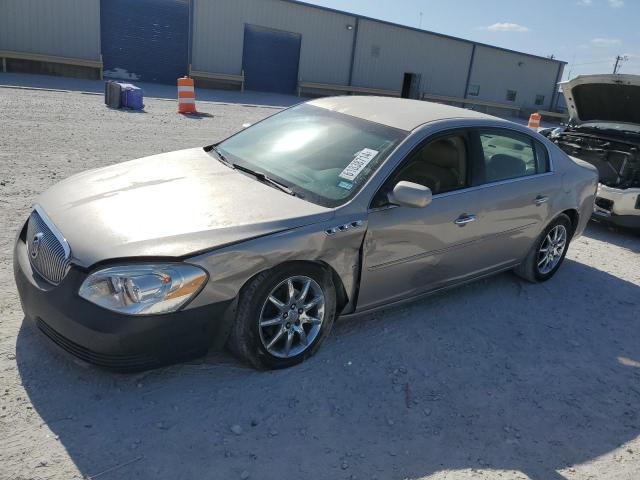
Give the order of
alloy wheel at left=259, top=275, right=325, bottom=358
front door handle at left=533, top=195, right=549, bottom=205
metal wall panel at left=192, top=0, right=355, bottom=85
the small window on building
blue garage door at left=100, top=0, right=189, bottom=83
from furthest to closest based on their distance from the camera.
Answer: the small window on building → metal wall panel at left=192, top=0, right=355, bottom=85 → blue garage door at left=100, top=0, right=189, bottom=83 → front door handle at left=533, top=195, right=549, bottom=205 → alloy wheel at left=259, top=275, right=325, bottom=358

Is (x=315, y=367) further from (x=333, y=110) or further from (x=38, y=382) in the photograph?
(x=333, y=110)

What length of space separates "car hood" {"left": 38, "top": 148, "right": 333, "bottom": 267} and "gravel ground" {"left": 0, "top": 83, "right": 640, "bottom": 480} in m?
0.68

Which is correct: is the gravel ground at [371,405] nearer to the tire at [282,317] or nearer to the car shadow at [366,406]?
the car shadow at [366,406]

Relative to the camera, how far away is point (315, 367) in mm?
3369

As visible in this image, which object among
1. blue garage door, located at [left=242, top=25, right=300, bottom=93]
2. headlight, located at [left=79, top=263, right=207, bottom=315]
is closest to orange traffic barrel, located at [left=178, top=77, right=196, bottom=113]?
blue garage door, located at [left=242, top=25, right=300, bottom=93]

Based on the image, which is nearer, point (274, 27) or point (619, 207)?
point (619, 207)

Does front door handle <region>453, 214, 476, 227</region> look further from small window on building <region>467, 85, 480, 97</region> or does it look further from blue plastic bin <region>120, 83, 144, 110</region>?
small window on building <region>467, 85, 480, 97</region>

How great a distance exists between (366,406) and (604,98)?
6.23m

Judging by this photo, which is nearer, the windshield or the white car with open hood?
the windshield

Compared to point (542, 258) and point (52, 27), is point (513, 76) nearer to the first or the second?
point (52, 27)

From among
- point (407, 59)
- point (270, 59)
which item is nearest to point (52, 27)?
point (270, 59)

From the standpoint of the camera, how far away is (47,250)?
9.70 ft

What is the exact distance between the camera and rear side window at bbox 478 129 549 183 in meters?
4.27

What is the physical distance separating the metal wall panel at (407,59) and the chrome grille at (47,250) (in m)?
26.8
